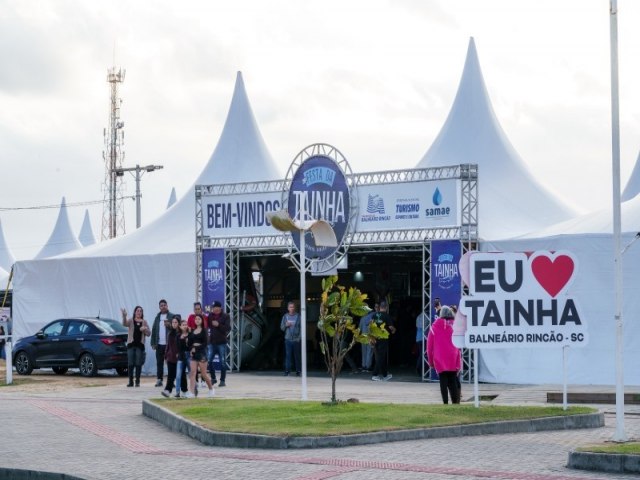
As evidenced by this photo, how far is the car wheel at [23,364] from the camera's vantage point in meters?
28.9

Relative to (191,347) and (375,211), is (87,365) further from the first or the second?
(191,347)

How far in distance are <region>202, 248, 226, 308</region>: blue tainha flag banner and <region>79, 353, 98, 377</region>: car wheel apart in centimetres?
290

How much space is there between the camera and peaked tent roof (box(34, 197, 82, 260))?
191 ft

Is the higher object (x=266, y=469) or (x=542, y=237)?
(x=542, y=237)

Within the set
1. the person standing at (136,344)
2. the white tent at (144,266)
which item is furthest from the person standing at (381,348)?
the person standing at (136,344)

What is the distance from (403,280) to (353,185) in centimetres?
681

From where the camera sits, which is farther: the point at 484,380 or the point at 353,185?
the point at 353,185

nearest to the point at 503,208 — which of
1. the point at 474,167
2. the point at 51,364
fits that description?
the point at 474,167

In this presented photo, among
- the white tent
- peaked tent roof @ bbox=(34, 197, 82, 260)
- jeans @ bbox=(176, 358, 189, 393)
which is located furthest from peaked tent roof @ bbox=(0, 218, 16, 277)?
jeans @ bbox=(176, 358, 189, 393)

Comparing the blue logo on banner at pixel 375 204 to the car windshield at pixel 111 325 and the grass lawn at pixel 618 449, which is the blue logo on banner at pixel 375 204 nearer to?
the car windshield at pixel 111 325

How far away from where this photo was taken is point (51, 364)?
28.4 meters

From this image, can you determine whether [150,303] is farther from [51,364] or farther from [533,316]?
[533,316]

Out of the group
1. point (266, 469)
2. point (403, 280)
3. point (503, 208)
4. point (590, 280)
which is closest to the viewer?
point (266, 469)

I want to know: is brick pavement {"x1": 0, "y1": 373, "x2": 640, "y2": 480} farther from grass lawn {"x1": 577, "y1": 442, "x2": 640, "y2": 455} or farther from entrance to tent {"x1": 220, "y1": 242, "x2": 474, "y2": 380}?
entrance to tent {"x1": 220, "y1": 242, "x2": 474, "y2": 380}
